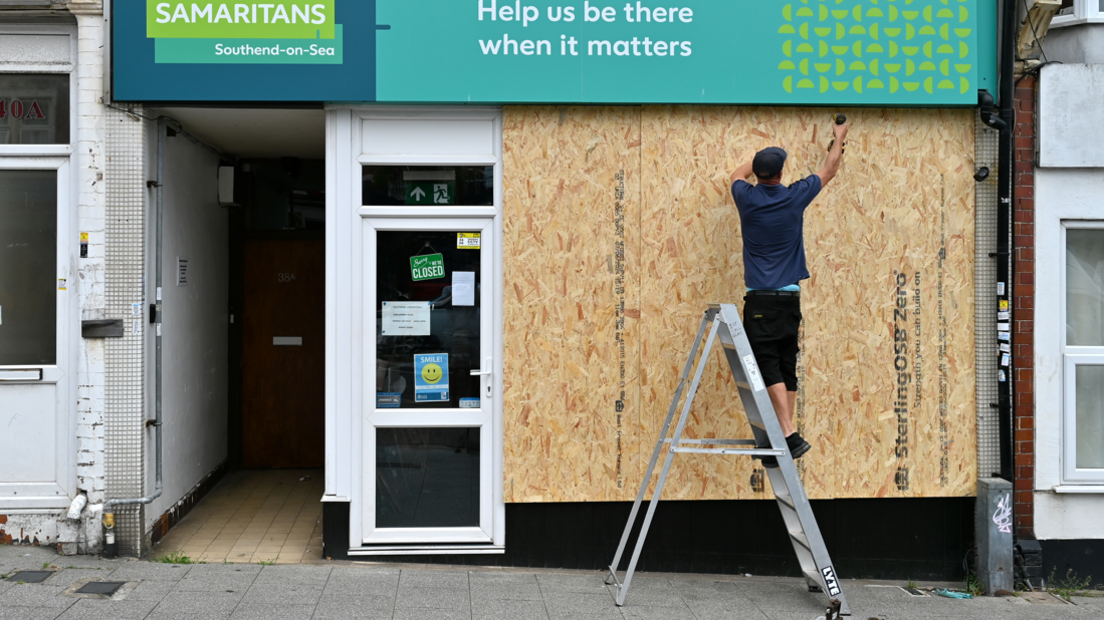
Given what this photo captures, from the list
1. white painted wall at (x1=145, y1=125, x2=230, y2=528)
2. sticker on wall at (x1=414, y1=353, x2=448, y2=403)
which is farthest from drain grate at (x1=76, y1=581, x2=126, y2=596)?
sticker on wall at (x1=414, y1=353, x2=448, y2=403)

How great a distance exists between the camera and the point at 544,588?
487 cm

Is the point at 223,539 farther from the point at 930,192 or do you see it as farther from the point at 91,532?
the point at 930,192

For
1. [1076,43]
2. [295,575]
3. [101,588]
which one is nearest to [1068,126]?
[1076,43]

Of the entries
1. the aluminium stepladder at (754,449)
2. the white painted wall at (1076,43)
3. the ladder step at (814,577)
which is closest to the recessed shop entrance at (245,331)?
the aluminium stepladder at (754,449)

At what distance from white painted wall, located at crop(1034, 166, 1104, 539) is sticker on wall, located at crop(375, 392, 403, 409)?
14.0 ft

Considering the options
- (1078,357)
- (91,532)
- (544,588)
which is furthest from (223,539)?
(1078,357)

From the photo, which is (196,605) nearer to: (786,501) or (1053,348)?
(786,501)

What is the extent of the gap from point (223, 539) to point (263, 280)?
109 inches

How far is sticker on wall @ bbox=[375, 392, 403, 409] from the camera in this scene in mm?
5238

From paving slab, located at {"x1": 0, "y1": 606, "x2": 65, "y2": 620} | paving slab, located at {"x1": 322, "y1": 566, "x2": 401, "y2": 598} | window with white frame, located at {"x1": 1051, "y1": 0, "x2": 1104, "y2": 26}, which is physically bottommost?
paving slab, located at {"x1": 322, "y1": 566, "x2": 401, "y2": 598}

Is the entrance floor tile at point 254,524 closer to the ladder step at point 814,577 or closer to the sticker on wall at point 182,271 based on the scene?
the sticker on wall at point 182,271

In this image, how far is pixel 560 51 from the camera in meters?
5.04

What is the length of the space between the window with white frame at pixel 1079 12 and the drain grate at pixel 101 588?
691 centimetres

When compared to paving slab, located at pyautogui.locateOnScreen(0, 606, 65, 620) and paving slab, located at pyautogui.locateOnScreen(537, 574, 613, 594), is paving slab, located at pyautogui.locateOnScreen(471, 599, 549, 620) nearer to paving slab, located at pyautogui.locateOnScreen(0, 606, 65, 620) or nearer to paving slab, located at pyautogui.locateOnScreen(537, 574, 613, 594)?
paving slab, located at pyautogui.locateOnScreen(537, 574, 613, 594)
